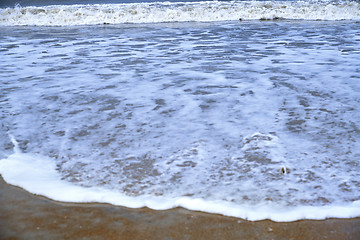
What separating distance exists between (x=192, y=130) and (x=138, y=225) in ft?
3.36

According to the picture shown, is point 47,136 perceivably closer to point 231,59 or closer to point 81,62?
point 81,62

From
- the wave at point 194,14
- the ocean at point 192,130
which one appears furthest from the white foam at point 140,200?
the wave at point 194,14

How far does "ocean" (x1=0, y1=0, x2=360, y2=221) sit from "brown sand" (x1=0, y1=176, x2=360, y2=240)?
0.05 m

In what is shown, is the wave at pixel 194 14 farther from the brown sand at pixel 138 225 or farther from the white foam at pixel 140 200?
the brown sand at pixel 138 225

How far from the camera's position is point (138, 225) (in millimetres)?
1401

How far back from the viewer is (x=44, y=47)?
6285 millimetres

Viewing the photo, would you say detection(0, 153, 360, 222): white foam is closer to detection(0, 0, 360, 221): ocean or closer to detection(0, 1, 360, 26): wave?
detection(0, 0, 360, 221): ocean

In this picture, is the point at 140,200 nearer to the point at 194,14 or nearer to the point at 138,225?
the point at 138,225

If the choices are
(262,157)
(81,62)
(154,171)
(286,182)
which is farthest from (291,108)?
(81,62)

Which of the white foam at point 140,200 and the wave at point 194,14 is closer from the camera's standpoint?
the white foam at point 140,200

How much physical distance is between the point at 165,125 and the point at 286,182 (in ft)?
3.26

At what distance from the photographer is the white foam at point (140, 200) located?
1.43 m

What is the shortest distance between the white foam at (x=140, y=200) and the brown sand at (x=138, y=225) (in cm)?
3

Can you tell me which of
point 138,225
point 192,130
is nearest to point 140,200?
point 138,225
